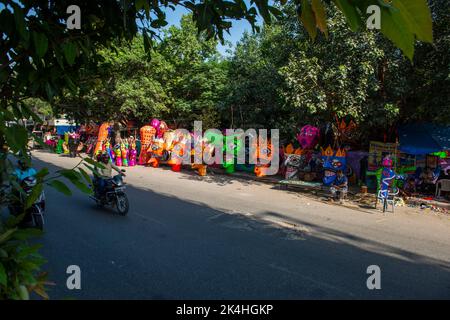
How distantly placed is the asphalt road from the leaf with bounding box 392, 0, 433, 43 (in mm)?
3345

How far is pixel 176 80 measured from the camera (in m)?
21.0

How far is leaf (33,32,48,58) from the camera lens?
5.47ft

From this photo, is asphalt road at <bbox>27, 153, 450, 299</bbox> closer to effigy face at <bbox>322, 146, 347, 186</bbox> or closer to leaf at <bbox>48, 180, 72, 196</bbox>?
leaf at <bbox>48, 180, 72, 196</bbox>

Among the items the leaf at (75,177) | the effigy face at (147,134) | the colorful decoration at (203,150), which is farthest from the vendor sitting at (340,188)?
the effigy face at (147,134)

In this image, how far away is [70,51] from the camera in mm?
1826

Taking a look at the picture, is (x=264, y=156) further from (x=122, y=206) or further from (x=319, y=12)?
(x=319, y=12)

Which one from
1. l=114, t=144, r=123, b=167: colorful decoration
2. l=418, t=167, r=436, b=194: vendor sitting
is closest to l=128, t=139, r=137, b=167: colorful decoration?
l=114, t=144, r=123, b=167: colorful decoration

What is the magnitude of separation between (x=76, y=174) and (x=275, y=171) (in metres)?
13.5

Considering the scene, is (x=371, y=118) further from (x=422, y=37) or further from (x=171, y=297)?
(x=422, y=37)

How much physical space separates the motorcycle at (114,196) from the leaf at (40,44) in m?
6.67

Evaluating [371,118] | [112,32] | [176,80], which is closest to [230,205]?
[371,118]

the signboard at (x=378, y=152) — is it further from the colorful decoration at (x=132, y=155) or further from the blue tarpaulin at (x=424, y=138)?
the colorful decoration at (x=132, y=155)

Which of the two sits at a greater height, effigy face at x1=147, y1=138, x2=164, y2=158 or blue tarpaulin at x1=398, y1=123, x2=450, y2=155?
blue tarpaulin at x1=398, y1=123, x2=450, y2=155

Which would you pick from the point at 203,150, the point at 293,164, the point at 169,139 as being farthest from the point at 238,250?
the point at 169,139
